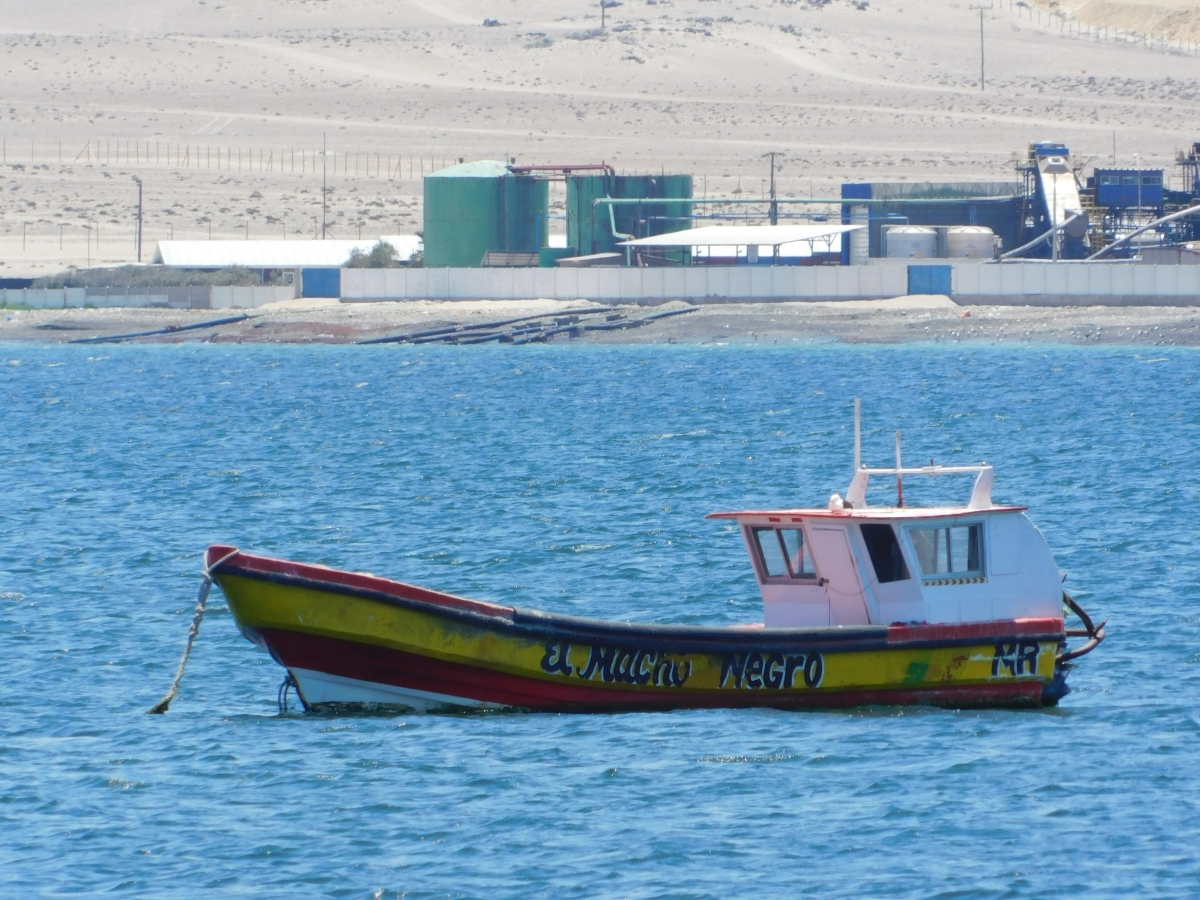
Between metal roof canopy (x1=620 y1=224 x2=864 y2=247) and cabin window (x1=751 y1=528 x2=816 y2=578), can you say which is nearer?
cabin window (x1=751 y1=528 x2=816 y2=578)

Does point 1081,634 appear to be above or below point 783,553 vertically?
below

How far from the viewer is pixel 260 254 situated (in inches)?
4412

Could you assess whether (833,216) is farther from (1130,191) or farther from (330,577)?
(330,577)

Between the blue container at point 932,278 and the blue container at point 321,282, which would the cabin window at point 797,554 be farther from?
the blue container at point 321,282

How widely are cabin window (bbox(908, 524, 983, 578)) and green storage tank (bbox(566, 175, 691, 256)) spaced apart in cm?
8048

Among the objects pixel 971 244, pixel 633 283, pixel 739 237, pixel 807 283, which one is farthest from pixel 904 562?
pixel 971 244

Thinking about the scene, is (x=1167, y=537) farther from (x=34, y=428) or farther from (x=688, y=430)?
(x=34, y=428)

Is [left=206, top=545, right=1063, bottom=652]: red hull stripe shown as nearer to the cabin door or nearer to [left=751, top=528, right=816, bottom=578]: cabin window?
the cabin door

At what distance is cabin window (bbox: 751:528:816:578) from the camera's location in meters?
20.7

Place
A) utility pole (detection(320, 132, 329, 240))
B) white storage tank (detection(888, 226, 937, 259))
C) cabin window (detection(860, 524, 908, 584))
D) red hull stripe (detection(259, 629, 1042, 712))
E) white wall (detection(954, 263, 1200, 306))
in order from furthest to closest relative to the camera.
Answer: utility pole (detection(320, 132, 329, 240)) < white storage tank (detection(888, 226, 937, 259)) < white wall (detection(954, 263, 1200, 306)) < cabin window (detection(860, 524, 908, 584)) < red hull stripe (detection(259, 629, 1042, 712))

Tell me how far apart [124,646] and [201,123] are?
155 meters

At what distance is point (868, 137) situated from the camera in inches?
6550

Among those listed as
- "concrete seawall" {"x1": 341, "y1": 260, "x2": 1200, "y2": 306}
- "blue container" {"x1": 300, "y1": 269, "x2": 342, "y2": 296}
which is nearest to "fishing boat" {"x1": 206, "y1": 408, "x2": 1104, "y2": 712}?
"concrete seawall" {"x1": 341, "y1": 260, "x2": 1200, "y2": 306}

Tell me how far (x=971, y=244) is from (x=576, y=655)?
80387mm
